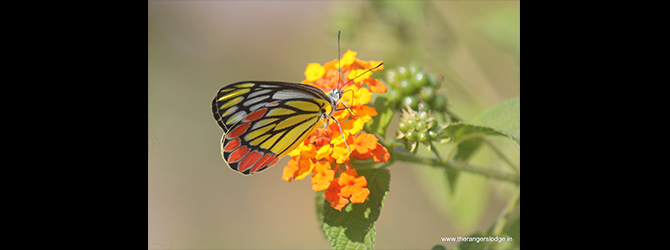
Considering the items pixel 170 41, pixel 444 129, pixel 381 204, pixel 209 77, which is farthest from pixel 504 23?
pixel 209 77

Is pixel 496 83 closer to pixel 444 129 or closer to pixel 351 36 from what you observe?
pixel 351 36

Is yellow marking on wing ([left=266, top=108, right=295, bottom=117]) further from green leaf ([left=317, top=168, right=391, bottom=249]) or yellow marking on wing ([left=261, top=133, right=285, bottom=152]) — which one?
green leaf ([left=317, top=168, right=391, bottom=249])

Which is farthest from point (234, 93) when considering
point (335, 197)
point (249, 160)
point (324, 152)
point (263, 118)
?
point (335, 197)

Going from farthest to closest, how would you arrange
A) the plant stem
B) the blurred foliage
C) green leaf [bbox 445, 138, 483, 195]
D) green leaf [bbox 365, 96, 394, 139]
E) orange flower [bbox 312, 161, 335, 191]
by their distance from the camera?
the blurred foliage < green leaf [bbox 445, 138, 483, 195] < the plant stem < green leaf [bbox 365, 96, 394, 139] < orange flower [bbox 312, 161, 335, 191]

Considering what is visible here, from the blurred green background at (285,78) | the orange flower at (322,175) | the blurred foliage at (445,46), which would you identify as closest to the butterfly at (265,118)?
the orange flower at (322,175)

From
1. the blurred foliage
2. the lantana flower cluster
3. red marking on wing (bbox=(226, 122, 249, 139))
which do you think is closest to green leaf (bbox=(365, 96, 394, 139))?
the lantana flower cluster

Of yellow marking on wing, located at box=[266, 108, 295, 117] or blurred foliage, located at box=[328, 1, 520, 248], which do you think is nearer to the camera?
yellow marking on wing, located at box=[266, 108, 295, 117]

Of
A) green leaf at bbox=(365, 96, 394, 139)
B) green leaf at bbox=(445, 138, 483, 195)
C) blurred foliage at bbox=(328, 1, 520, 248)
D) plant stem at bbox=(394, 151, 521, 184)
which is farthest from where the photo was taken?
blurred foliage at bbox=(328, 1, 520, 248)
